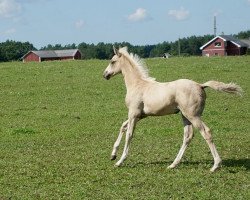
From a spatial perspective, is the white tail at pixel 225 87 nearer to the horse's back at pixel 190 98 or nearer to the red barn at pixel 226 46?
the horse's back at pixel 190 98

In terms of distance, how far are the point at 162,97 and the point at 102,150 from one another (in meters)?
3.37

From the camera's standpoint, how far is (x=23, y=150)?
1467 centimetres

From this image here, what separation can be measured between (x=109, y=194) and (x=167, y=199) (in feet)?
3.68

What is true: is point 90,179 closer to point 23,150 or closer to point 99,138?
point 23,150

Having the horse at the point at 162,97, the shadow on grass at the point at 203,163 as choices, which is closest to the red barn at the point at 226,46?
the horse at the point at 162,97

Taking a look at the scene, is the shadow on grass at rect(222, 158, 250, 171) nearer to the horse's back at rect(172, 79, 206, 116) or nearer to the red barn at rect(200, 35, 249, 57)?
the horse's back at rect(172, 79, 206, 116)

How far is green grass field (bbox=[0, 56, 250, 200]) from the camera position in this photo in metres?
10.1

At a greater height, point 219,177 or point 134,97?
point 134,97

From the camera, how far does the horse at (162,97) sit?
11.5m

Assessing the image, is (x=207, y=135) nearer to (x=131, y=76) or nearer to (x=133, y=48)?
(x=131, y=76)

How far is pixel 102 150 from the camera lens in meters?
14.5

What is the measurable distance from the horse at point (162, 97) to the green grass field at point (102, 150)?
75 cm

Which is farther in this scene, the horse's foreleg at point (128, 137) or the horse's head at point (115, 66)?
the horse's head at point (115, 66)

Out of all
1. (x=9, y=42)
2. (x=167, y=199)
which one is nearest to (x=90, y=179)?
(x=167, y=199)
